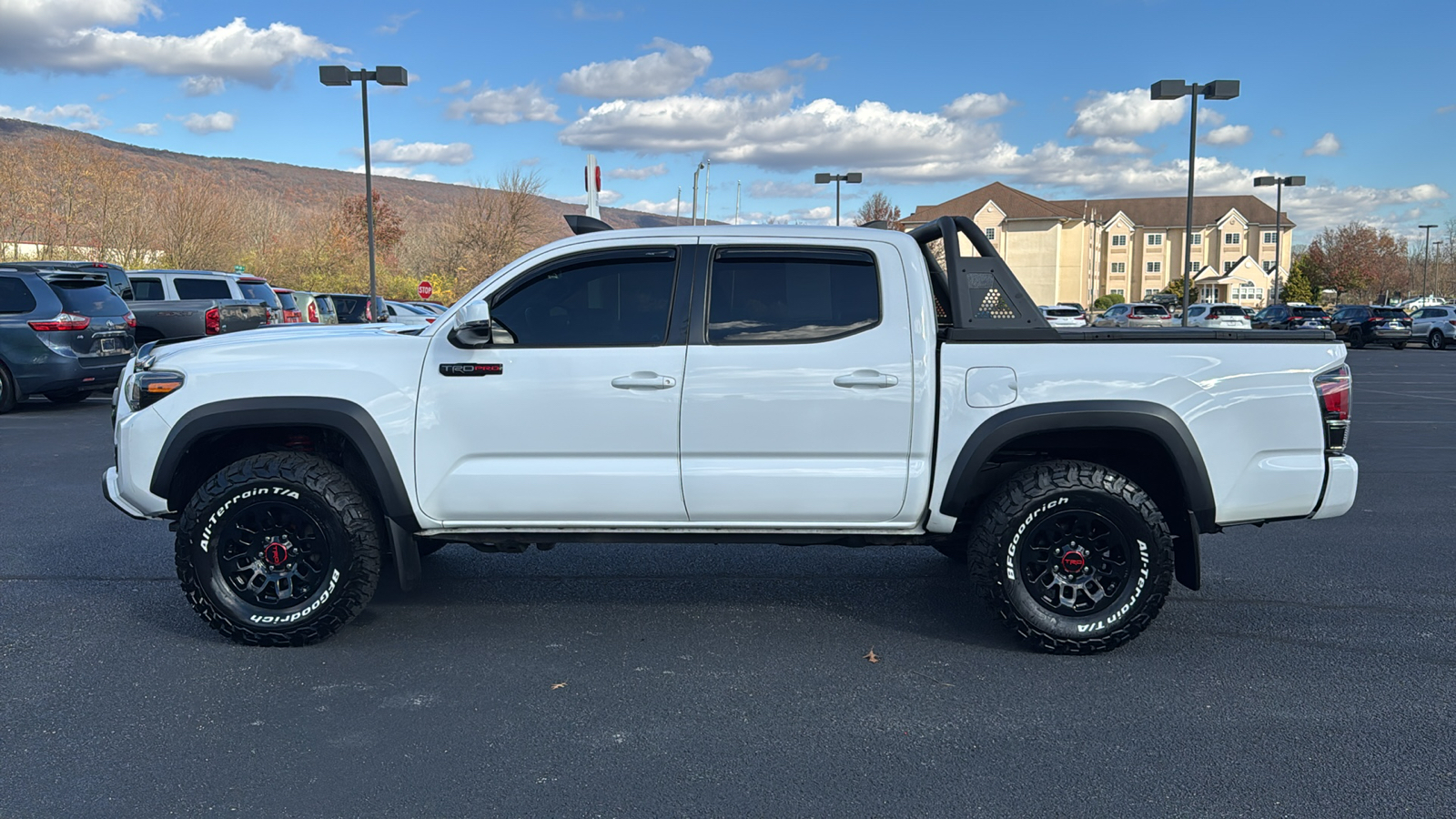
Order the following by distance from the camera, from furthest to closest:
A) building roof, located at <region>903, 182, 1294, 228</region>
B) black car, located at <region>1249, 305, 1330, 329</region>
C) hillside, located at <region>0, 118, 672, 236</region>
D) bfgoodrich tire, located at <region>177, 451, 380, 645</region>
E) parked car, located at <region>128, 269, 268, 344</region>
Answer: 1. hillside, located at <region>0, 118, 672, 236</region>
2. building roof, located at <region>903, 182, 1294, 228</region>
3. black car, located at <region>1249, 305, 1330, 329</region>
4. parked car, located at <region>128, 269, 268, 344</region>
5. bfgoodrich tire, located at <region>177, 451, 380, 645</region>

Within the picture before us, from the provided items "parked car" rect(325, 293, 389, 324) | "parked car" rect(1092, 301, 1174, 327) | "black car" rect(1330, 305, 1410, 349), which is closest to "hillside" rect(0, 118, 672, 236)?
"parked car" rect(1092, 301, 1174, 327)

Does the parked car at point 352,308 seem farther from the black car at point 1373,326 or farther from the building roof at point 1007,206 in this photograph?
the building roof at point 1007,206

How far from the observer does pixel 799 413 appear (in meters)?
4.46

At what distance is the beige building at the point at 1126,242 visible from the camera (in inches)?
3612

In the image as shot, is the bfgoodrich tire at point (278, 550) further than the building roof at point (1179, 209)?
No

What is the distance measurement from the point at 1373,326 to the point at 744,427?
3795 centimetres

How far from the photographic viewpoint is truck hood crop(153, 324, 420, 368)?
4613 millimetres

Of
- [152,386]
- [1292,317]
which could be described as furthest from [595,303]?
[1292,317]

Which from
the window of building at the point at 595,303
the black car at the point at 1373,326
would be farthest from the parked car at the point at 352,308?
the black car at the point at 1373,326

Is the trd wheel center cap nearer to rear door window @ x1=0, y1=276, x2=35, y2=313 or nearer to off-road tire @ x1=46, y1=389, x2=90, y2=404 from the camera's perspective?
rear door window @ x1=0, y1=276, x2=35, y2=313

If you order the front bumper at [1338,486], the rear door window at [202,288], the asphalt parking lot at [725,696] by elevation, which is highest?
the rear door window at [202,288]

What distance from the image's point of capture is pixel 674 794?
3.25 m

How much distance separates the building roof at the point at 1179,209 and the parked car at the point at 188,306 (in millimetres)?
101189

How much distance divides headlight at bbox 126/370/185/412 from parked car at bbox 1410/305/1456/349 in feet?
132
